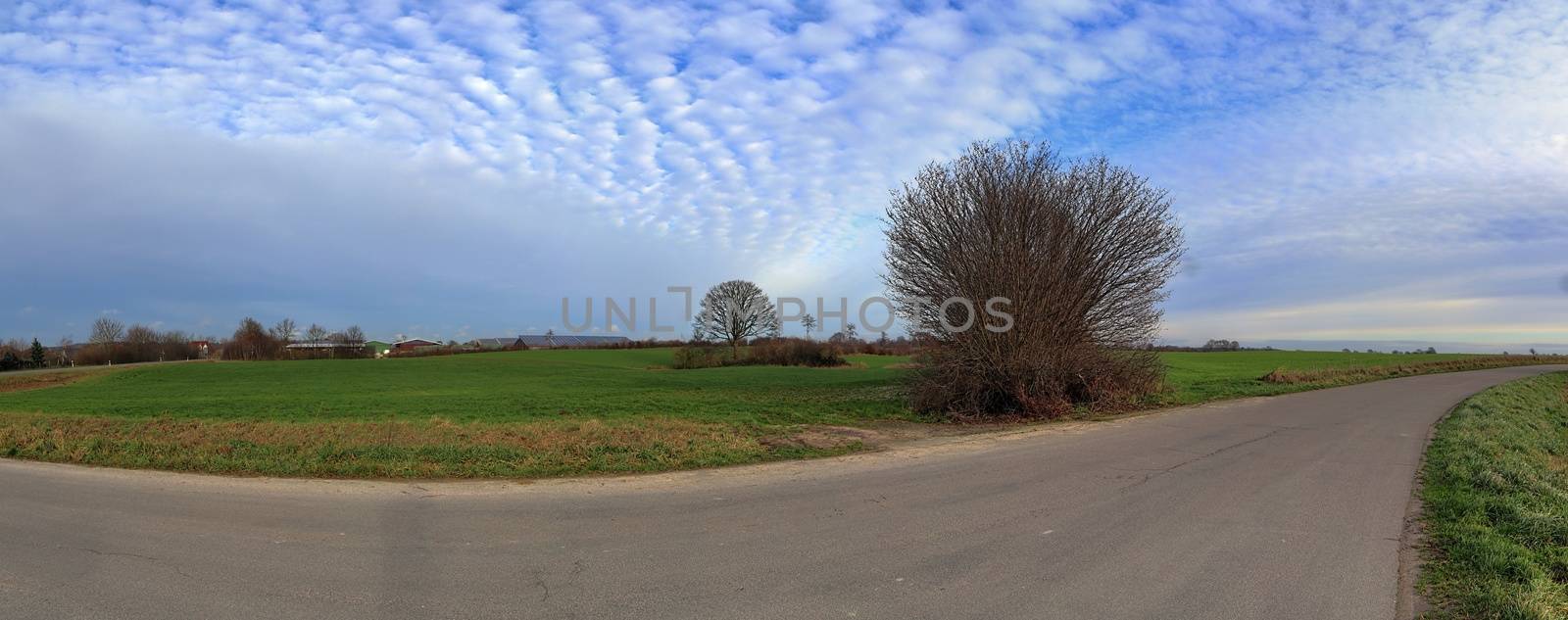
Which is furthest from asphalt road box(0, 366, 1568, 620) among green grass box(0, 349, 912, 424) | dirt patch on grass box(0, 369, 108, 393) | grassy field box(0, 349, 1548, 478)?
dirt patch on grass box(0, 369, 108, 393)

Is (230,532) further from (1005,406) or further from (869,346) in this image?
(869,346)

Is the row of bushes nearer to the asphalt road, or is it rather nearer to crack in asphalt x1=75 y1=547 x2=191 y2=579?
the asphalt road

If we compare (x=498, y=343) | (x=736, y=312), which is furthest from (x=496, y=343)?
(x=736, y=312)

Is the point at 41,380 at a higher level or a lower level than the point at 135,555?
higher

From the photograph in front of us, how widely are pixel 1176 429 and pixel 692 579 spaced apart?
1277 centimetres

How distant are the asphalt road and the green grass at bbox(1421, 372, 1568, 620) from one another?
0.35 meters

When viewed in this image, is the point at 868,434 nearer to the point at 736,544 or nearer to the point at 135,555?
the point at 736,544

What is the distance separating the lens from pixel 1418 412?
18.7 metres

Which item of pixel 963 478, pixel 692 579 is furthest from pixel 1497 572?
pixel 692 579

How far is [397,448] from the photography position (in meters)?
10.8

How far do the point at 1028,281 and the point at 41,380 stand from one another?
186 feet

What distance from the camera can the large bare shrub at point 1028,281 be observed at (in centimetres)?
1906

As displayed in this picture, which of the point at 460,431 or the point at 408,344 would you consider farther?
the point at 408,344

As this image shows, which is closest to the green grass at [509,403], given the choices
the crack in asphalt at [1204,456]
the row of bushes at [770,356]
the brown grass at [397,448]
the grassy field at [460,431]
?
the grassy field at [460,431]
